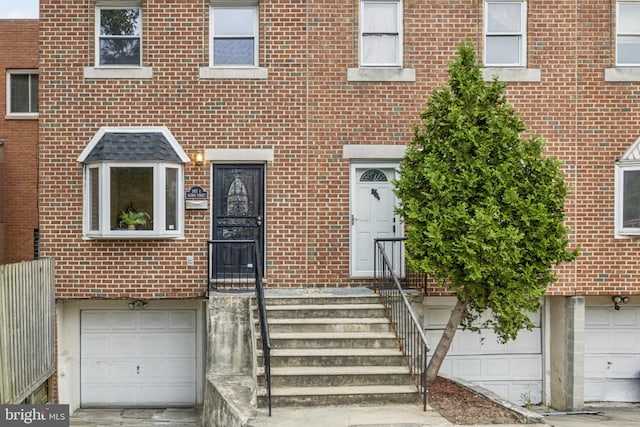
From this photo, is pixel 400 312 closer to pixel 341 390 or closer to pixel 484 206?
pixel 341 390

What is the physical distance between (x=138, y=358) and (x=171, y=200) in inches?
118

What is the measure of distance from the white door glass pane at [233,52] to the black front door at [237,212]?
69.8 inches

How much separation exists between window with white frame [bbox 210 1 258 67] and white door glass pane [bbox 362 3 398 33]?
6.21 feet

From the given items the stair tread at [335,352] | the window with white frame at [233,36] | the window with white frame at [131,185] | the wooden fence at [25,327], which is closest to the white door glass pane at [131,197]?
the window with white frame at [131,185]

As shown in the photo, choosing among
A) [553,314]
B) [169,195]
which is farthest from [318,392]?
[553,314]

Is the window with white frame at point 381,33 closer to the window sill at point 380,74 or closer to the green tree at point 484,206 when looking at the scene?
the window sill at point 380,74

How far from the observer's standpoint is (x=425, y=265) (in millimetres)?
9117

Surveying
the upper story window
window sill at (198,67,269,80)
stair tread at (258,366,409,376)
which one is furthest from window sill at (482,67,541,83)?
stair tread at (258,366,409,376)

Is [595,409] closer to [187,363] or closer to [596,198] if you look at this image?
[596,198]

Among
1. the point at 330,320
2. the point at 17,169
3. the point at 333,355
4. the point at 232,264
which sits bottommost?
the point at 333,355

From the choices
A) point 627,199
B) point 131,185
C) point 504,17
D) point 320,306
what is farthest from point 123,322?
point 627,199

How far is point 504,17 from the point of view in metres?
11.4

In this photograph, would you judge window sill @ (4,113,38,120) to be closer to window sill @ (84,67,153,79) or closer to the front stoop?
window sill @ (84,67,153,79)

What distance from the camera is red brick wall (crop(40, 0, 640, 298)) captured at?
1110 centimetres
